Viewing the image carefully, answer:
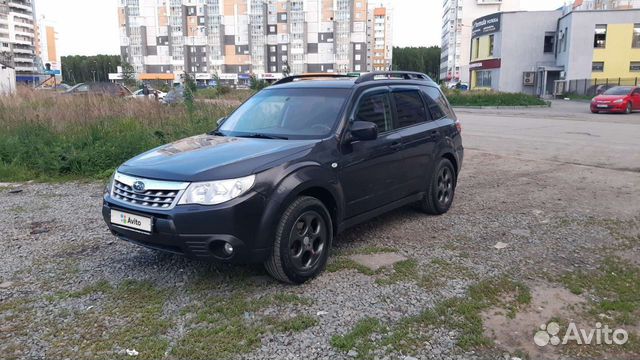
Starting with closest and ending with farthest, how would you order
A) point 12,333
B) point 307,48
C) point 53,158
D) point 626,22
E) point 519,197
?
point 12,333
point 519,197
point 53,158
point 626,22
point 307,48

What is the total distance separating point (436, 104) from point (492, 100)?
1139 inches

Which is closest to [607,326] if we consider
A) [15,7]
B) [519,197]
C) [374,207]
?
[374,207]

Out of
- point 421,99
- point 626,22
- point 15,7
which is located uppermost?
point 15,7

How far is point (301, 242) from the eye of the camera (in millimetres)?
4395

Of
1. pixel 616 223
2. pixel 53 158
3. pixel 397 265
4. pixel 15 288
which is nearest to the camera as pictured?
pixel 15 288

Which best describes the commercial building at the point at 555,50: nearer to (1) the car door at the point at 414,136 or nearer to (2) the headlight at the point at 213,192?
(1) the car door at the point at 414,136

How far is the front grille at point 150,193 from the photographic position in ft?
13.1

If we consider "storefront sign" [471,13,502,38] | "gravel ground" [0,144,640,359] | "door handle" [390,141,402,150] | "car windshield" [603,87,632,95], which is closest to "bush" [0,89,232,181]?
"gravel ground" [0,144,640,359]

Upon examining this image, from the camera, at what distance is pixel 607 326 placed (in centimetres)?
372

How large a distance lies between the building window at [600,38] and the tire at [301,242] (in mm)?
56612

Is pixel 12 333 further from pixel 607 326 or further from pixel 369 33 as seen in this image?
pixel 369 33

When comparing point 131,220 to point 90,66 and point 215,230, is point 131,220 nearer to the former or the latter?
point 215,230

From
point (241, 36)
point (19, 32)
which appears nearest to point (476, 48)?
point (241, 36)

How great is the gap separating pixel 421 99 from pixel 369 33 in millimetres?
119588
